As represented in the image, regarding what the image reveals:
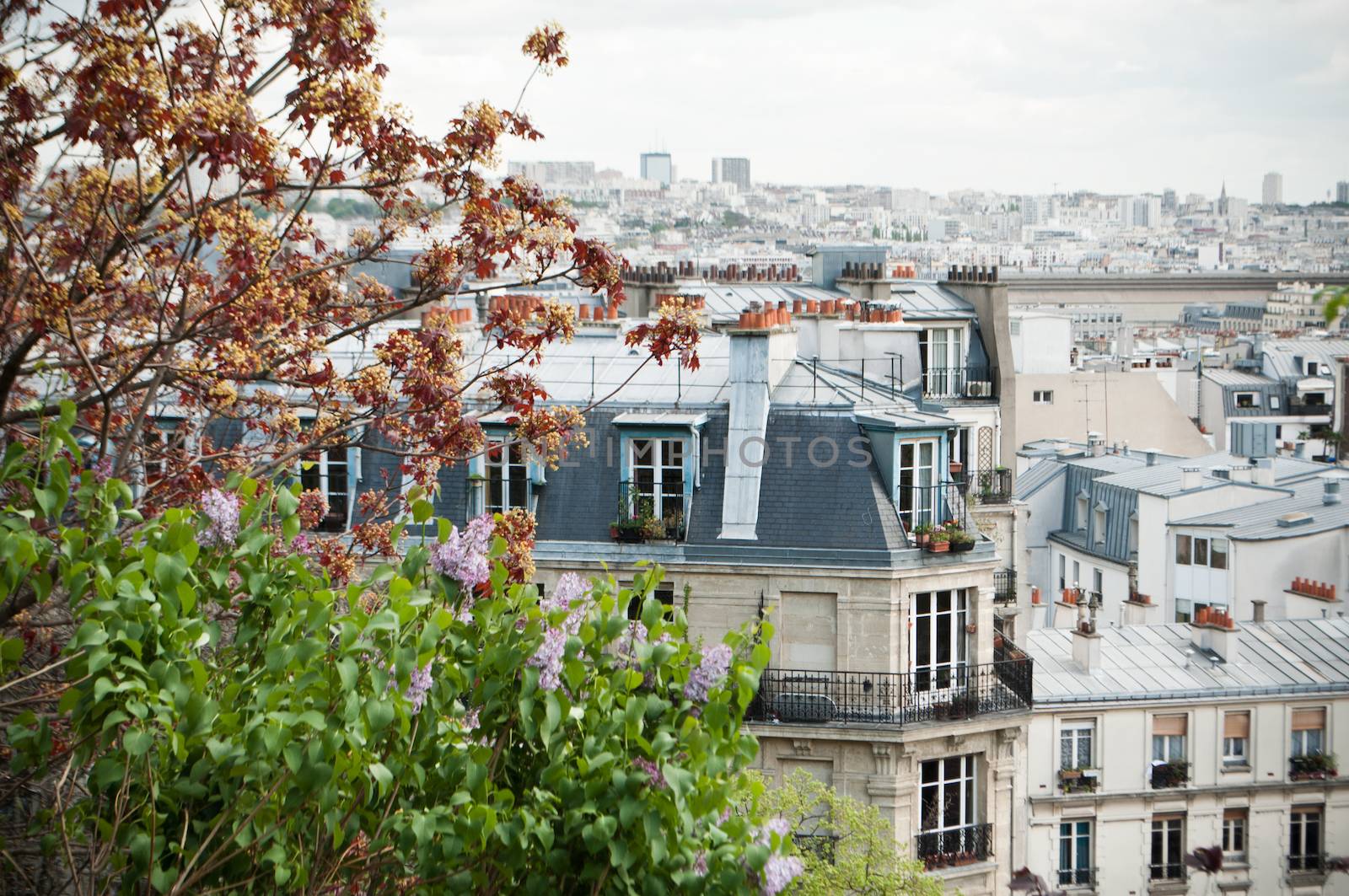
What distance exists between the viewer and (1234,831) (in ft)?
121

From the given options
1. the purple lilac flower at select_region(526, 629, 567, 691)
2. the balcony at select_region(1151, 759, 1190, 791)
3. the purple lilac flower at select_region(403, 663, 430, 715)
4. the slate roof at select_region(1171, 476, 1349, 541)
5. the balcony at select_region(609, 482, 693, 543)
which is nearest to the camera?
the purple lilac flower at select_region(403, 663, 430, 715)

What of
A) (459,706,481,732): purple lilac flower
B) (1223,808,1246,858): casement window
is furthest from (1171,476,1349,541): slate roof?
(459,706,481,732): purple lilac flower

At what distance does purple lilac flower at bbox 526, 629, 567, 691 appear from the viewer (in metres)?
9.48

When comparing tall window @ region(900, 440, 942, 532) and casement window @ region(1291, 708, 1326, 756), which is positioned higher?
tall window @ region(900, 440, 942, 532)

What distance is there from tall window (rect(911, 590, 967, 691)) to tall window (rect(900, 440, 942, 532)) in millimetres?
1156

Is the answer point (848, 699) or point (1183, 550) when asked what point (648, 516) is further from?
point (1183, 550)

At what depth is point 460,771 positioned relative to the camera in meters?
9.55

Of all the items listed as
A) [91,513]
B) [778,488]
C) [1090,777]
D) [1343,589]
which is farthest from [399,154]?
[1343,589]

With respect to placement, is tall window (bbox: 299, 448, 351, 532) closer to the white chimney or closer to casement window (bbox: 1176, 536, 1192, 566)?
the white chimney

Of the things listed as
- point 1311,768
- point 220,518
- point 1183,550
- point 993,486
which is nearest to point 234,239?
point 220,518

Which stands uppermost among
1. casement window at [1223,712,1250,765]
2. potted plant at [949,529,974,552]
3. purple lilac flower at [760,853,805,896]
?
potted plant at [949,529,974,552]

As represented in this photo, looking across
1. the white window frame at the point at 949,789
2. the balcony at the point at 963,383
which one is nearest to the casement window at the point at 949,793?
the white window frame at the point at 949,789

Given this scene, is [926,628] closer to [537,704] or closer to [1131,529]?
[537,704]

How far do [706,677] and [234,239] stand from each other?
4.65m
